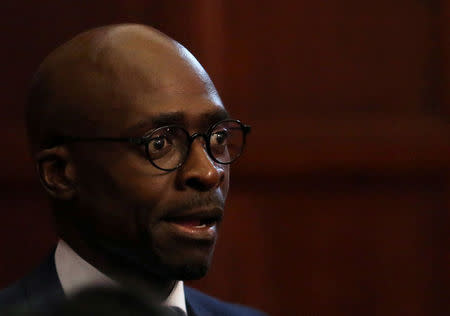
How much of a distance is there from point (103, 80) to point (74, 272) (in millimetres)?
277

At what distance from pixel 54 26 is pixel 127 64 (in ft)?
3.43

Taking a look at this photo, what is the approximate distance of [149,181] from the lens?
3.75ft

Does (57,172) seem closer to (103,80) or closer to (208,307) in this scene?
(103,80)

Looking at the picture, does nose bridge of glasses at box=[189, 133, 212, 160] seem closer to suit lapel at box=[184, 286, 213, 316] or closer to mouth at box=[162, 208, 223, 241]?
mouth at box=[162, 208, 223, 241]

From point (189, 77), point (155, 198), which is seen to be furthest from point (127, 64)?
point (155, 198)

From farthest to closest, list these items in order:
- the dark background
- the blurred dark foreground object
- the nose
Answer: the dark background, the nose, the blurred dark foreground object

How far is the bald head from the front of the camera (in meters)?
1.16

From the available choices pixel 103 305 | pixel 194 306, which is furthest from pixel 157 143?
pixel 103 305

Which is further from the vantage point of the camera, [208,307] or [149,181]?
[208,307]

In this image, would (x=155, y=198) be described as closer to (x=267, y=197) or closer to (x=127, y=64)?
(x=127, y=64)

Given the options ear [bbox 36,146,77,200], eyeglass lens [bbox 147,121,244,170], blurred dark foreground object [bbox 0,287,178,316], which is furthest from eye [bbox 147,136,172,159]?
blurred dark foreground object [bbox 0,287,178,316]

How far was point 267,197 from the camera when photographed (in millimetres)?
2162

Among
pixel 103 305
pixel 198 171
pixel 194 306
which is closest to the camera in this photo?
pixel 103 305

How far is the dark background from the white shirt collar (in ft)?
2.97
